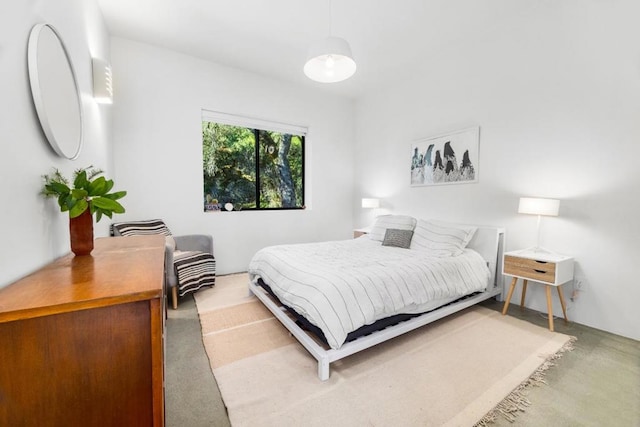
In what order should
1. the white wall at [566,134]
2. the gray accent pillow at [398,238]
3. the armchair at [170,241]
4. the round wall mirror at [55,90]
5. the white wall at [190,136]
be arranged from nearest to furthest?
the round wall mirror at [55,90]
the white wall at [566,134]
the armchair at [170,241]
the gray accent pillow at [398,238]
the white wall at [190,136]

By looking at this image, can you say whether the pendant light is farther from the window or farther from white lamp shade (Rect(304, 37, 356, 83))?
the window

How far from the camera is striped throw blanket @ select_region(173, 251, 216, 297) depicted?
9.37 feet

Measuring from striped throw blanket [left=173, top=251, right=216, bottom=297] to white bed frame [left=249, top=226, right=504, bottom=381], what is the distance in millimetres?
574

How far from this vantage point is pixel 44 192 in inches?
49.8

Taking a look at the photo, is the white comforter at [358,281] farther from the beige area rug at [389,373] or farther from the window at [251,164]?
the window at [251,164]

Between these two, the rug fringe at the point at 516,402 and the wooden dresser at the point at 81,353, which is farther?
the rug fringe at the point at 516,402

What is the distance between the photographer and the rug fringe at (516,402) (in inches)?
56.4

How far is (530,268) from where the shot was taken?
2434 millimetres

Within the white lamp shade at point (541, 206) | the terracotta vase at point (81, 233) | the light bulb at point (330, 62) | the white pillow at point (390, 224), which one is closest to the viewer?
the terracotta vase at point (81, 233)

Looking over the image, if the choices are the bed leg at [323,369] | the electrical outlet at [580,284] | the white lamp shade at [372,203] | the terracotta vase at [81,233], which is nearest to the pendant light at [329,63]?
the terracotta vase at [81,233]

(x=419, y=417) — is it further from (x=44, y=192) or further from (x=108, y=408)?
(x=44, y=192)

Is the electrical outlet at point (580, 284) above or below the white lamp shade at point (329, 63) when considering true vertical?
below

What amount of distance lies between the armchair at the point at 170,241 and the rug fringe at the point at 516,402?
7.88 feet

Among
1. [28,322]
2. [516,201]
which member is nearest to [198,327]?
[28,322]
